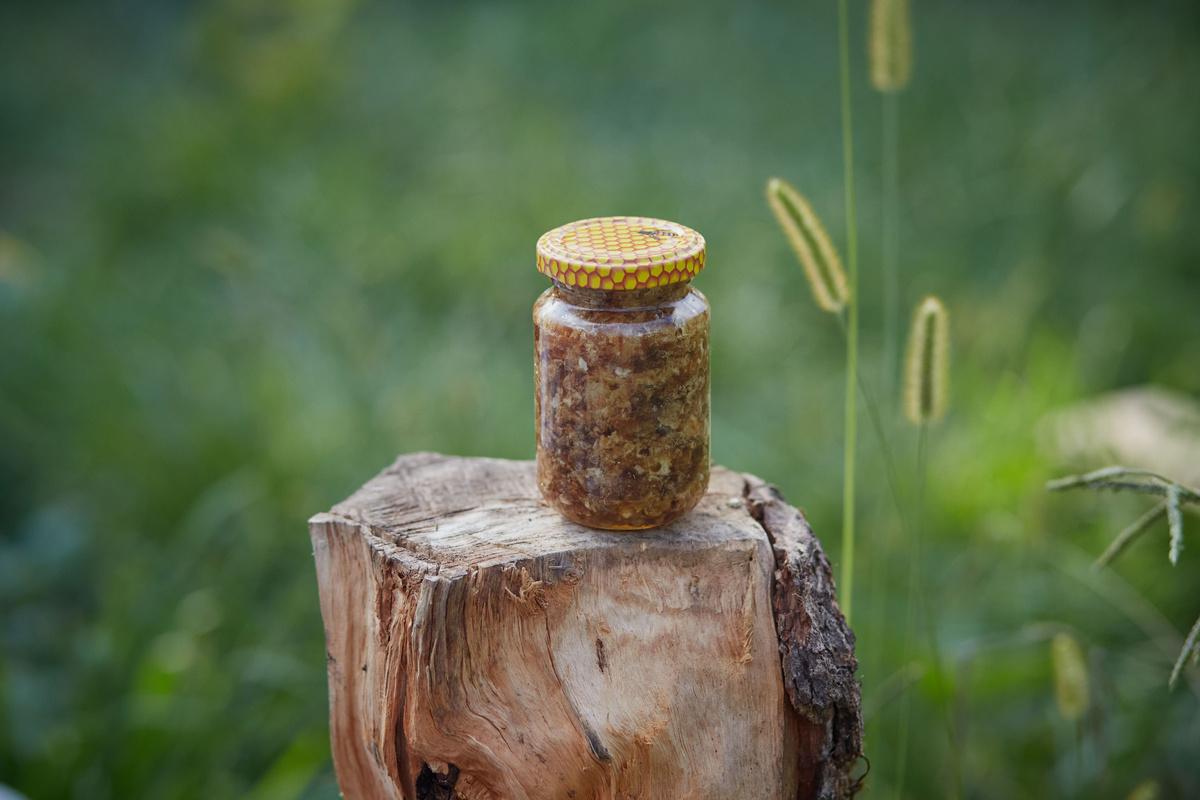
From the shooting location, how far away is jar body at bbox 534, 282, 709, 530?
1184 mm

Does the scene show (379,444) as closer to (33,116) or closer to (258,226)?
(258,226)

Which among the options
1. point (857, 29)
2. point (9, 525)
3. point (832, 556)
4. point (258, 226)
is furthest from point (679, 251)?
point (857, 29)

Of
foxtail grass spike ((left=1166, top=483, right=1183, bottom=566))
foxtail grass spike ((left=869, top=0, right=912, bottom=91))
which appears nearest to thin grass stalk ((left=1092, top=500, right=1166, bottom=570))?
foxtail grass spike ((left=1166, top=483, right=1183, bottom=566))

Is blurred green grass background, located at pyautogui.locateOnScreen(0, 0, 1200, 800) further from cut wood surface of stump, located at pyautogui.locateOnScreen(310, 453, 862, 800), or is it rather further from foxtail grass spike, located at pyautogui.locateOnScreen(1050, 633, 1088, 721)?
cut wood surface of stump, located at pyautogui.locateOnScreen(310, 453, 862, 800)

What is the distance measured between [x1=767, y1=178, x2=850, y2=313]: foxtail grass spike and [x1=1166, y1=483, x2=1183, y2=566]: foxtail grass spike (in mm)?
473

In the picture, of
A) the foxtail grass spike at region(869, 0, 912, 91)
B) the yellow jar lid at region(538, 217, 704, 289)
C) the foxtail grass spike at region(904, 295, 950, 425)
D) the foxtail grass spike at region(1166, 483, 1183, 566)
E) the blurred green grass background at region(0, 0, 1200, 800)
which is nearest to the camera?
the foxtail grass spike at region(1166, 483, 1183, 566)

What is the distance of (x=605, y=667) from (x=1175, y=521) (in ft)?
2.13

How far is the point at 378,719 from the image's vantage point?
126cm

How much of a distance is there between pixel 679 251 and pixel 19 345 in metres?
2.73

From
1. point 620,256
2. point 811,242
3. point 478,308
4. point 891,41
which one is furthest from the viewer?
point 478,308

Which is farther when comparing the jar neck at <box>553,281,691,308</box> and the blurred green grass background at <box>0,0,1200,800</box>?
the blurred green grass background at <box>0,0,1200,800</box>

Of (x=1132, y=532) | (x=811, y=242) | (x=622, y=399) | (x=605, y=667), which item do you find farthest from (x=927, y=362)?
(x=605, y=667)

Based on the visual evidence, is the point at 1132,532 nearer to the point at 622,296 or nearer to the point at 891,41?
the point at 622,296

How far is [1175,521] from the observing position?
3.30 feet
